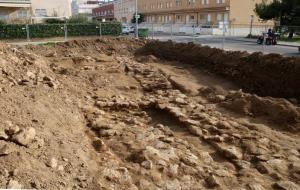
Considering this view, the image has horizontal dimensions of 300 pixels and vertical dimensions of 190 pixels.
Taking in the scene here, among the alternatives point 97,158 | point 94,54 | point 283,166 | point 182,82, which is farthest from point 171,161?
point 94,54

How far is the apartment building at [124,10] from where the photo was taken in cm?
9200

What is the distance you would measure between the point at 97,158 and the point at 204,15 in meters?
57.0

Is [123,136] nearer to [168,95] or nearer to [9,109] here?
[9,109]

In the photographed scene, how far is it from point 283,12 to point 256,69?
89.4 feet

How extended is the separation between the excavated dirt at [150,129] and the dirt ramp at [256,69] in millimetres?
50

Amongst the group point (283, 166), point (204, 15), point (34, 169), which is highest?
point (204, 15)

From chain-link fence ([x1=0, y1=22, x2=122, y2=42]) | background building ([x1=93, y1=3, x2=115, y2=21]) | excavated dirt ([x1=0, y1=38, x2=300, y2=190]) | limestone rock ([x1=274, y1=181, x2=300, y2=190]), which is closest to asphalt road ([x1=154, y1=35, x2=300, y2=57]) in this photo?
chain-link fence ([x1=0, y1=22, x2=122, y2=42])

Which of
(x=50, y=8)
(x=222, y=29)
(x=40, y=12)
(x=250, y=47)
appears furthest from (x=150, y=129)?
(x=50, y=8)

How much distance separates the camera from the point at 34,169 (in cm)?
573

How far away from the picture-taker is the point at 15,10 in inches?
1686

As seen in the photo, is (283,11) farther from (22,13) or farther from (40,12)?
(22,13)

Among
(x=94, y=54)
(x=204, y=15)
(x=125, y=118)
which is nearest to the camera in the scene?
(x=125, y=118)

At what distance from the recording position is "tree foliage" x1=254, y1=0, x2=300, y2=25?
36.9 m

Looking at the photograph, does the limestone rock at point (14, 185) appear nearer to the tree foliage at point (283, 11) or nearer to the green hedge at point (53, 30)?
the green hedge at point (53, 30)
